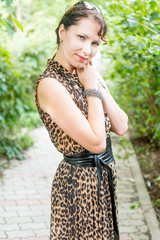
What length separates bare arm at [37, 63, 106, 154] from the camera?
1935mm

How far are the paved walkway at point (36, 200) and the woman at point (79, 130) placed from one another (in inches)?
78.0

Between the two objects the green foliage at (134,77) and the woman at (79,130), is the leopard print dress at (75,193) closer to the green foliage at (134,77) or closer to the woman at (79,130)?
the woman at (79,130)

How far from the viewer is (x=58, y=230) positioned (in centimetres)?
215

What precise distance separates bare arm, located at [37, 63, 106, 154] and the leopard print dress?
0.08 m

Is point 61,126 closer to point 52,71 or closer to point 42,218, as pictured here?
point 52,71

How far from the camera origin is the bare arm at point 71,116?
76.2 inches

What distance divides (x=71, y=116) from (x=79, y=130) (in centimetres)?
9

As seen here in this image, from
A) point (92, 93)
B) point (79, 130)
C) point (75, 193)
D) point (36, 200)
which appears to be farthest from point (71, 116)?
point (36, 200)

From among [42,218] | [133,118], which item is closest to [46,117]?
[42,218]

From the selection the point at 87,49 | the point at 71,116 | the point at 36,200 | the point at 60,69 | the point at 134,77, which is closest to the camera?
the point at 71,116

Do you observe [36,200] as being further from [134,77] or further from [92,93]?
[92,93]

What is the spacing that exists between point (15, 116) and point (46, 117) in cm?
490

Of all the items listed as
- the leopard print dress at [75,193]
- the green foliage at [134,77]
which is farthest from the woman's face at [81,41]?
the green foliage at [134,77]

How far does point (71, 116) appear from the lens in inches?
76.0
